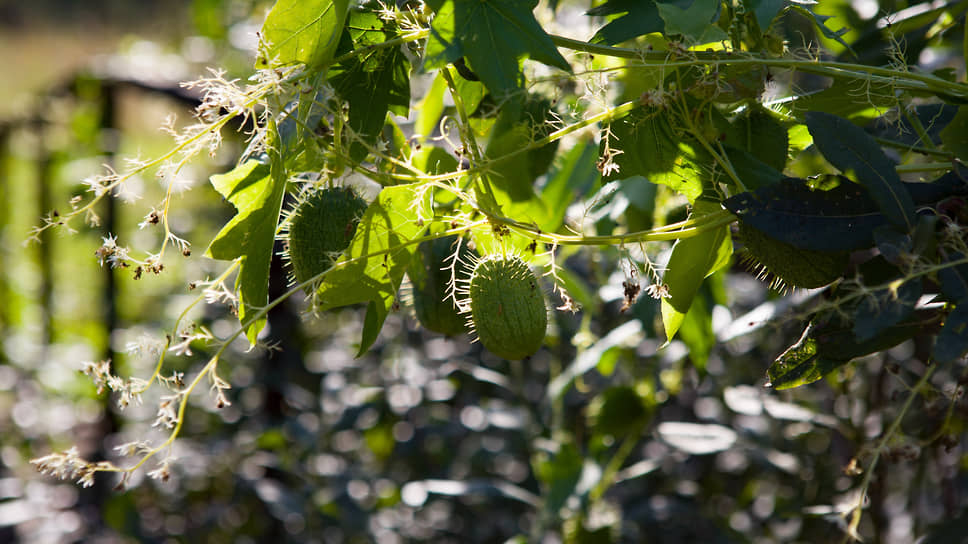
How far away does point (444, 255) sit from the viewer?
109 centimetres

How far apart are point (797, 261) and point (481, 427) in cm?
163

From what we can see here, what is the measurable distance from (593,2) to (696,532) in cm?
157

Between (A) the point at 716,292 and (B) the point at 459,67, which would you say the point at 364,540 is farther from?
(B) the point at 459,67

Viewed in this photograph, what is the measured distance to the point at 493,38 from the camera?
29.4 inches

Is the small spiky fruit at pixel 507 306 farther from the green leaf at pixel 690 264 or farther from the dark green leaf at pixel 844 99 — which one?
the dark green leaf at pixel 844 99

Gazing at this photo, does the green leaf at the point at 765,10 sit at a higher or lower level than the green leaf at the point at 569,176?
higher

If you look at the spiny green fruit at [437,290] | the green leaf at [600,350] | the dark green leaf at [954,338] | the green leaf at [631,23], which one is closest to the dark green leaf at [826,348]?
the dark green leaf at [954,338]

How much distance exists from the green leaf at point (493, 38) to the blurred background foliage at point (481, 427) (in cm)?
42

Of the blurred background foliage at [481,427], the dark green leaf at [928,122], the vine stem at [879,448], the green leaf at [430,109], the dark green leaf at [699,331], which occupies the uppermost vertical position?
the green leaf at [430,109]

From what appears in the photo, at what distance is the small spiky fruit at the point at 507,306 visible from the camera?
920 millimetres

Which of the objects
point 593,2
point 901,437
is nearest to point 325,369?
point 593,2

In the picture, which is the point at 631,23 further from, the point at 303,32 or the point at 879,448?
the point at 879,448

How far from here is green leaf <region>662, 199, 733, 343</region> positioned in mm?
877

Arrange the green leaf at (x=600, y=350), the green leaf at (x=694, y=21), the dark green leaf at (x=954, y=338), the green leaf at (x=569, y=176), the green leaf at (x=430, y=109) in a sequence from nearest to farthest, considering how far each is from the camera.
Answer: the dark green leaf at (x=954, y=338)
the green leaf at (x=694, y=21)
the green leaf at (x=430, y=109)
the green leaf at (x=569, y=176)
the green leaf at (x=600, y=350)
